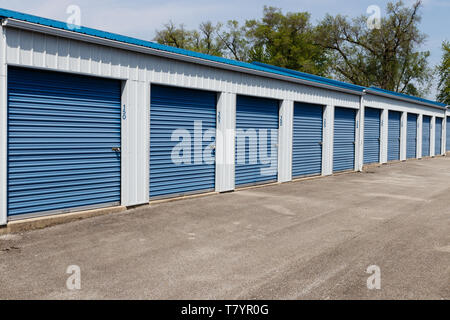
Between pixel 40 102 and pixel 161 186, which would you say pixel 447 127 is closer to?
pixel 161 186

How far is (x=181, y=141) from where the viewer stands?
11.1m

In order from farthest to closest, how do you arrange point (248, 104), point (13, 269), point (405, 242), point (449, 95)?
point (449, 95) < point (248, 104) < point (405, 242) < point (13, 269)

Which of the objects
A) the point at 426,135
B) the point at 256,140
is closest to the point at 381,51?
the point at 426,135

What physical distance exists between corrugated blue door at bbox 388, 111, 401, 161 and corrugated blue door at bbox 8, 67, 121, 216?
18270 mm

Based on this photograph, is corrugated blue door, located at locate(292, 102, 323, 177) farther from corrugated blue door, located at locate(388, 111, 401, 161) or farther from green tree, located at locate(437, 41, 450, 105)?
green tree, located at locate(437, 41, 450, 105)

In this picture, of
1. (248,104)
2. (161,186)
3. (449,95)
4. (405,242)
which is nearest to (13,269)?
(161,186)

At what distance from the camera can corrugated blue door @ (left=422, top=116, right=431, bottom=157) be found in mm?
27969

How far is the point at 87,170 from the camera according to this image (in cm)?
891

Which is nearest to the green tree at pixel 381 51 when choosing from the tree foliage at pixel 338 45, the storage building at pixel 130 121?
the tree foliage at pixel 338 45

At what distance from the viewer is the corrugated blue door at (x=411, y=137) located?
83.8ft

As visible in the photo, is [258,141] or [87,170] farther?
[258,141]

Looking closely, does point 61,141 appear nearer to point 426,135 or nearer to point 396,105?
point 396,105

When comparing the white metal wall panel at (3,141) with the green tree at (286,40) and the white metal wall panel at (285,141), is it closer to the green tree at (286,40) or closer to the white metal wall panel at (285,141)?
the white metal wall panel at (285,141)
